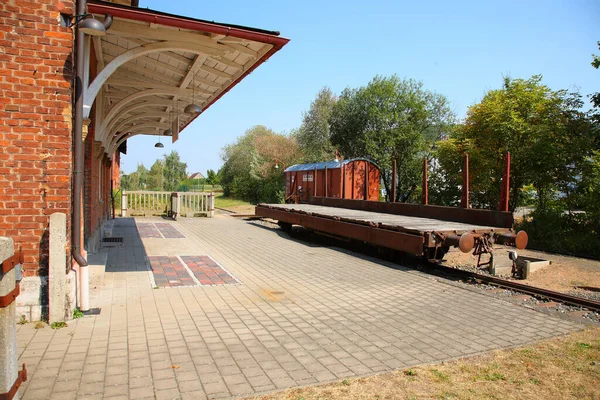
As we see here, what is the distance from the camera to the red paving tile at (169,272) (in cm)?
715

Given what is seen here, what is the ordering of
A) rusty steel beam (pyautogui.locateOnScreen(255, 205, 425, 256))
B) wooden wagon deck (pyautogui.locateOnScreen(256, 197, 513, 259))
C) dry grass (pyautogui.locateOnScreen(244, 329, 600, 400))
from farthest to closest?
rusty steel beam (pyautogui.locateOnScreen(255, 205, 425, 256)), wooden wagon deck (pyautogui.locateOnScreen(256, 197, 513, 259)), dry grass (pyautogui.locateOnScreen(244, 329, 600, 400))

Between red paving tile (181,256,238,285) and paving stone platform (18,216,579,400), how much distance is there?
0.88ft

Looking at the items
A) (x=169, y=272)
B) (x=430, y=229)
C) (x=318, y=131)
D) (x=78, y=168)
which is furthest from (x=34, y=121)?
(x=318, y=131)

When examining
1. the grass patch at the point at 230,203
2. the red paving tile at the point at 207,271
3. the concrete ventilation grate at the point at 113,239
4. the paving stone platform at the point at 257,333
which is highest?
the grass patch at the point at 230,203

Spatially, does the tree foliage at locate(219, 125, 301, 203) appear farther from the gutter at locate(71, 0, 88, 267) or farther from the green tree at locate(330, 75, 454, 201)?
the gutter at locate(71, 0, 88, 267)

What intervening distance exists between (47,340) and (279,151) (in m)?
35.0

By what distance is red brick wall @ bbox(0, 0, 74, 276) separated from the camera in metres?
4.72

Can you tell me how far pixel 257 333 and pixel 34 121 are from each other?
3.39 metres

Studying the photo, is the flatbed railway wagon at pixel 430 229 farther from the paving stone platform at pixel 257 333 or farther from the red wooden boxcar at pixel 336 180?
the red wooden boxcar at pixel 336 180

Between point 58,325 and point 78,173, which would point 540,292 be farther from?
point 78,173

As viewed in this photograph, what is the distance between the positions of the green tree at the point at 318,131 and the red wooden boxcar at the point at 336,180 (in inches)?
388

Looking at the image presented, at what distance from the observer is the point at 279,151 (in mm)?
38906

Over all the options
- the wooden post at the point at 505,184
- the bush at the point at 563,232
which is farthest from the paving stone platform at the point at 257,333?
the bush at the point at 563,232

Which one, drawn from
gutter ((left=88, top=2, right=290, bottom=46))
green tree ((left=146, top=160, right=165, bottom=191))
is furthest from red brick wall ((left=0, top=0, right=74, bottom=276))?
green tree ((left=146, top=160, right=165, bottom=191))
